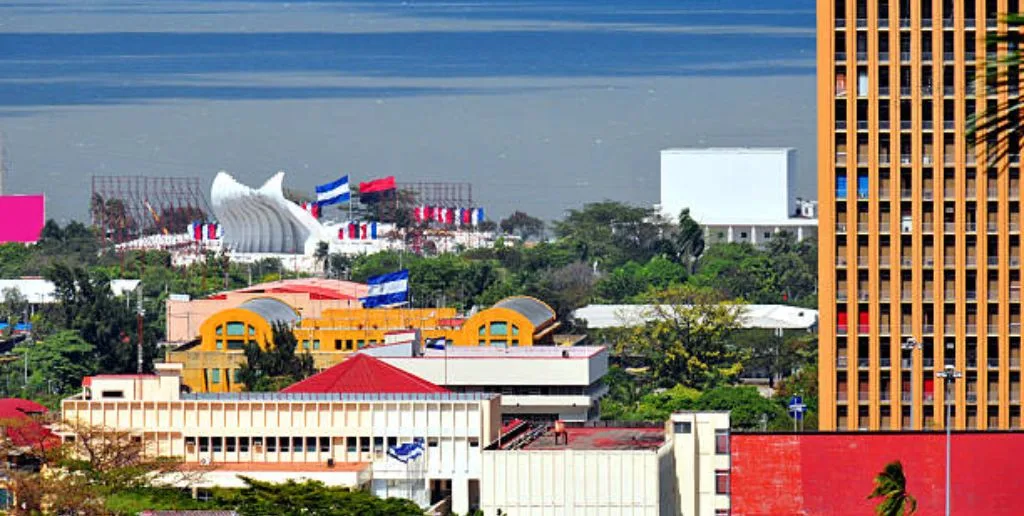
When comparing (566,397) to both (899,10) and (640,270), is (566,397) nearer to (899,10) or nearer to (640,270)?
(899,10)

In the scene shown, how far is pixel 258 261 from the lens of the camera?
158m

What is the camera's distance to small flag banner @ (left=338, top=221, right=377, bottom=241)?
166 m

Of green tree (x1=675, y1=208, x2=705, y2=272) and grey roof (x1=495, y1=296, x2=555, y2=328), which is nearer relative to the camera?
grey roof (x1=495, y1=296, x2=555, y2=328)

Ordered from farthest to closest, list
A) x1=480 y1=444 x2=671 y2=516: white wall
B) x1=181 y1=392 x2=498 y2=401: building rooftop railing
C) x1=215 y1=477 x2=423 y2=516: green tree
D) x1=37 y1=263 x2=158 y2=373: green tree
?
x1=37 y1=263 x2=158 y2=373: green tree < x1=181 y1=392 x2=498 y2=401: building rooftop railing < x1=215 y1=477 x2=423 y2=516: green tree < x1=480 y1=444 x2=671 y2=516: white wall

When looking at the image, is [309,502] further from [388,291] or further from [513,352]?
[388,291]

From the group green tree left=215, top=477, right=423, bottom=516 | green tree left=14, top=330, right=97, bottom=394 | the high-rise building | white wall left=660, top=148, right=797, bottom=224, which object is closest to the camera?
green tree left=215, top=477, right=423, bottom=516

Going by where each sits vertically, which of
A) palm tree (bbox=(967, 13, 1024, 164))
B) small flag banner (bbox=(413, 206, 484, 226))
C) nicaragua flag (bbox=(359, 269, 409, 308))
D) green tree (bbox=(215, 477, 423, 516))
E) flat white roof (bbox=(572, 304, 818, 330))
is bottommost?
green tree (bbox=(215, 477, 423, 516))

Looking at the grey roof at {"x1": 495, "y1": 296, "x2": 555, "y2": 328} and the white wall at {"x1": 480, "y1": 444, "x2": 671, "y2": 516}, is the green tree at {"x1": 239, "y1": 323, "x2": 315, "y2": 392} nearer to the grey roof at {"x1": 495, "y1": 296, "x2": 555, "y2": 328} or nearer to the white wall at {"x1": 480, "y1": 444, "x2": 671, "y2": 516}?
the grey roof at {"x1": 495, "y1": 296, "x2": 555, "y2": 328}

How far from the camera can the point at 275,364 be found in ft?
276

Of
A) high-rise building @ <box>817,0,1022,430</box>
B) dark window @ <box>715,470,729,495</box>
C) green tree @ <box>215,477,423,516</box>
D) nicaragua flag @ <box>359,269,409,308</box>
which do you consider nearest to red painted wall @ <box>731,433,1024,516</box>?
dark window @ <box>715,470,729,495</box>

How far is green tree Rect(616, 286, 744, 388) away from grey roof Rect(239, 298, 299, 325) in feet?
41.6

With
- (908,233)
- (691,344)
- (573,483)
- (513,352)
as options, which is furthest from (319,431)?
(691,344)

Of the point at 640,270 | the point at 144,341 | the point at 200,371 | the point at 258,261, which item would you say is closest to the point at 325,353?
the point at 200,371

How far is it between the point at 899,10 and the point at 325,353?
34.6 m
